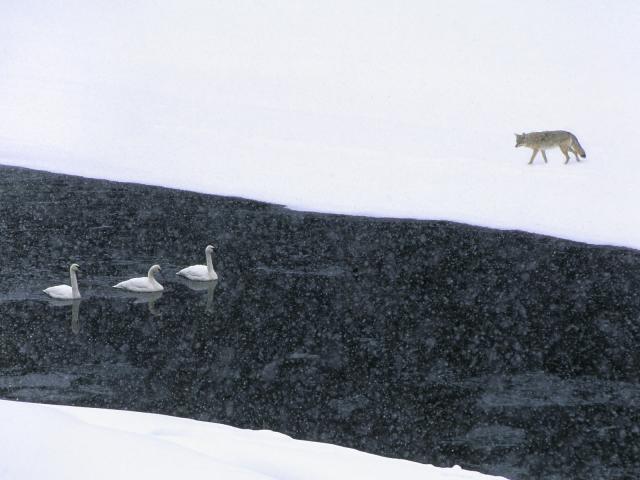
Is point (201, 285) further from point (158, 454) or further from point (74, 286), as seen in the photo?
point (158, 454)

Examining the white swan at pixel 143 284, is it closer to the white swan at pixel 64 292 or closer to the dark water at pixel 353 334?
Answer: the dark water at pixel 353 334

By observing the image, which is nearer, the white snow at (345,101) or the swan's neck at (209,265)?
the swan's neck at (209,265)

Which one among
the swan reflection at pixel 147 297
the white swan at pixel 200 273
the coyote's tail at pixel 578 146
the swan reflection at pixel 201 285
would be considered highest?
the coyote's tail at pixel 578 146

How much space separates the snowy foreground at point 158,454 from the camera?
4.87 metres

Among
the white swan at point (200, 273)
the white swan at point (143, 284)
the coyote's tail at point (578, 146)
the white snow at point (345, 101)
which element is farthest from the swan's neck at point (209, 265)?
the coyote's tail at point (578, 146)

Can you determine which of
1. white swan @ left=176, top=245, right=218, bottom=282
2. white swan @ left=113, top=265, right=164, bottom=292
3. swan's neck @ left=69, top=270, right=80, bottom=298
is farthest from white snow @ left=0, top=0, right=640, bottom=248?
swan's neck @ left=69, top=270, right=80, bottom=298

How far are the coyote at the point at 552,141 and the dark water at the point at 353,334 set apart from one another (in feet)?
13.7

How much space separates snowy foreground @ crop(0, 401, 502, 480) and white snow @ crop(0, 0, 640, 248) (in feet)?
34.7

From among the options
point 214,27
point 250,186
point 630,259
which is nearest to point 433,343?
point 630,259

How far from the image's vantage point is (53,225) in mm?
15938

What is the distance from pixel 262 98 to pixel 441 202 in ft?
34.8

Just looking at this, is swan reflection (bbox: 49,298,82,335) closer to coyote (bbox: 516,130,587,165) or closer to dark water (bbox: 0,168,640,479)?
dark water (bbox: 0,168,640,479)

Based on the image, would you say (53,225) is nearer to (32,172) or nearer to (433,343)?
(32,172)

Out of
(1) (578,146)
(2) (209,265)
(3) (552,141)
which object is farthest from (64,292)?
(1) (578,146)
